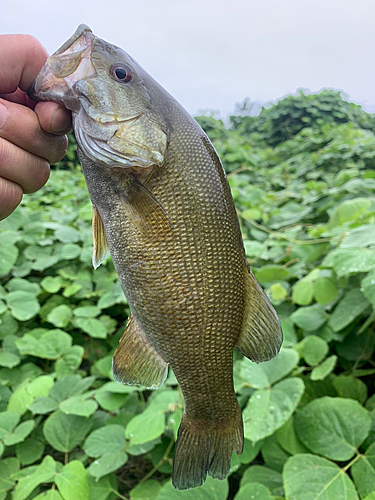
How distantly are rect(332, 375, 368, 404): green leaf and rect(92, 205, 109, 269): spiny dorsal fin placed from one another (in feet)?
3.00

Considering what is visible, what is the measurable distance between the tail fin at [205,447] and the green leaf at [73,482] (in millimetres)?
449

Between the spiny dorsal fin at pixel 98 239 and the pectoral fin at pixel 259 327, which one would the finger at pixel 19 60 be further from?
the pectoral fin at pixel 259 327

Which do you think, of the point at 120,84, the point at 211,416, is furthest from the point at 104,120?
the point at 211,416

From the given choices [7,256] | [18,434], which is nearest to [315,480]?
[18,434]

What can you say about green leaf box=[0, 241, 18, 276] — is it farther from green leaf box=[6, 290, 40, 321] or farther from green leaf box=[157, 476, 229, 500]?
green leaf box=[157, 476, 229, 500]

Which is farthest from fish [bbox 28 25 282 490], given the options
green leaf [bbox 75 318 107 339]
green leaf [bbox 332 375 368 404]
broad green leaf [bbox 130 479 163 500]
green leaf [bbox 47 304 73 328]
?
green leaf [bbox 47 304 73 328]

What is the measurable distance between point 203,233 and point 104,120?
0.82ft

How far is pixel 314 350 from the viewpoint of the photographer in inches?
46.4

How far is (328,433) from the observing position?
3.21ft

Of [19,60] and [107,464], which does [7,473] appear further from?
[19,60]

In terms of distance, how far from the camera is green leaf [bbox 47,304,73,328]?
1.64 m

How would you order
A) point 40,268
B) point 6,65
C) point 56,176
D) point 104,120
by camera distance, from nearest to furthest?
1. point 104,120
2. point 6,65
3. point 40,268
4. point 56,176

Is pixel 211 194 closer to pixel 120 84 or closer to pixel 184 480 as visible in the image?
pixel 120 84

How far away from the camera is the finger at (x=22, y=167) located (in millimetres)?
682
